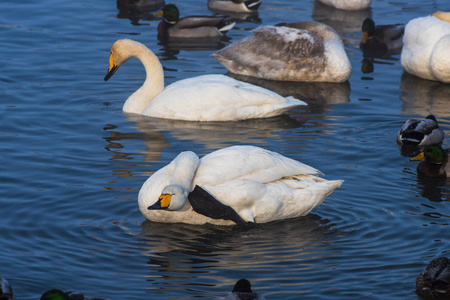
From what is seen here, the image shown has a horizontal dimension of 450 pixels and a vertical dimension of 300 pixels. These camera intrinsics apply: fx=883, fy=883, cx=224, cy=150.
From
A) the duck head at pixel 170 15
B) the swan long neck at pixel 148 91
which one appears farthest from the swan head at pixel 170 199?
the duck head at pixel 170 15

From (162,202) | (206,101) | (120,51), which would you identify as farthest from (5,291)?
(120,51)

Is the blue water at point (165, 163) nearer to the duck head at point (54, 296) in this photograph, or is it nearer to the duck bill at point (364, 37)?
the duck bill at point (364, 37)

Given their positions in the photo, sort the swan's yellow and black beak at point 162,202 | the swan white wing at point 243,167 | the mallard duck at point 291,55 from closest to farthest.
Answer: the swan's yellow and black beak at point 162,202
the swan white wing at point 243,167
the mallard duck at point 291,55

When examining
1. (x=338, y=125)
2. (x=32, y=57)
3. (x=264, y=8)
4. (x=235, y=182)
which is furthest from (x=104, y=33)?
(x=235, y=182)

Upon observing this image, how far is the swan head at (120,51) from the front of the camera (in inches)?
568

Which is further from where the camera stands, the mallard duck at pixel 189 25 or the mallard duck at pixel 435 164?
the mallard duck at pixel 189 25

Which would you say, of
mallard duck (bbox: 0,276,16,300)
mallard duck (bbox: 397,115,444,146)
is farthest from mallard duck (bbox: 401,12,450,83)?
mallard duck (bbox: 0,276,16,300)

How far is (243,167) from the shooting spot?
30.7 ft

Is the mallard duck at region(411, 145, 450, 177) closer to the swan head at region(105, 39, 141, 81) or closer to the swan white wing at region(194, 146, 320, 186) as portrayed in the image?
the swan white wing at region(194, 146, 320, 186)

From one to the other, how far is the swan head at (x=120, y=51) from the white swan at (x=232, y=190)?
533 centimetres

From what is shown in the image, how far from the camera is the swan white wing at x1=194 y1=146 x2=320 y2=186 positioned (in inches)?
364

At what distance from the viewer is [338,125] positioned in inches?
520

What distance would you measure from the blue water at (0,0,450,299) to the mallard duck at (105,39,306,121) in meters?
0.18

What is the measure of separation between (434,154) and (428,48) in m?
5.04
